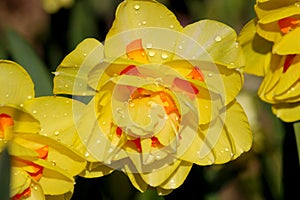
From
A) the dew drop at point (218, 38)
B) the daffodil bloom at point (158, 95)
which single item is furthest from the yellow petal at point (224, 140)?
the dew drop at point (218, 38)

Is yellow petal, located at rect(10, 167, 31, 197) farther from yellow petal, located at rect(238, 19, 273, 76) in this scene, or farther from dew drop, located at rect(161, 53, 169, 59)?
yellow petal, located at rect(238, 19, 273, 76)

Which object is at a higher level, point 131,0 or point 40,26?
point 131,0

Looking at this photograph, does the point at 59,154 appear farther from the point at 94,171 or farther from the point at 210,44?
the point at 210,44

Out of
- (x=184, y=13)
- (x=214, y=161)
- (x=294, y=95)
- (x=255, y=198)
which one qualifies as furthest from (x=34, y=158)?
(x=184, y=13)

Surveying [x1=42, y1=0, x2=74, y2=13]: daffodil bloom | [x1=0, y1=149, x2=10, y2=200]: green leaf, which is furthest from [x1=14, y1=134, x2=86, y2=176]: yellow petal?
[x1=42, y1=0, x2=74, y2=13]: daffodil bloom

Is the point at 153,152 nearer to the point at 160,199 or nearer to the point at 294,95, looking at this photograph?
the point at 160,199

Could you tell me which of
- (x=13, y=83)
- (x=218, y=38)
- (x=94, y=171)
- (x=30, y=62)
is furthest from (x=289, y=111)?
(x=30, y=62)
